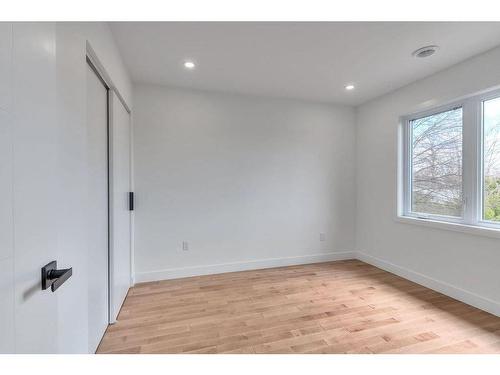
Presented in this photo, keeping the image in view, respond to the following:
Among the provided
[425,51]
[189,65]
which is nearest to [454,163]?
[425,51]

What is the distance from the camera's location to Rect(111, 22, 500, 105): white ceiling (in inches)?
72.4

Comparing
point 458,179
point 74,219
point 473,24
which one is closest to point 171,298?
point 74,219

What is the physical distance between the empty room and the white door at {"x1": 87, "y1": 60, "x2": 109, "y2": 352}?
0.02 meters

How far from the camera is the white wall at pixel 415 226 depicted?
7.14ft

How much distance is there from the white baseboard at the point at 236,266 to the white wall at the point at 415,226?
0.54m

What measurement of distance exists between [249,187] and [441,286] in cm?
252

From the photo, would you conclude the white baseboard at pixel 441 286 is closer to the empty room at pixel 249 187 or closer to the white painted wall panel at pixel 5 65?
the empty room at pixel 249 187

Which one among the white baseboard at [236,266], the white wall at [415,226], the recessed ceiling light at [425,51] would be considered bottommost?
the white baseboard at [236,266]

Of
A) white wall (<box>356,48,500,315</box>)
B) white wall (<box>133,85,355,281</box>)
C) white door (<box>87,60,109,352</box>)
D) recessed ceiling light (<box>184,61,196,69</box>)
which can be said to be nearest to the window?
white wall (<box>356,48,500,315</box>)

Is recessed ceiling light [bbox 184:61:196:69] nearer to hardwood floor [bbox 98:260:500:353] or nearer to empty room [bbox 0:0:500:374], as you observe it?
empty room [bbox 0:0:500:374]

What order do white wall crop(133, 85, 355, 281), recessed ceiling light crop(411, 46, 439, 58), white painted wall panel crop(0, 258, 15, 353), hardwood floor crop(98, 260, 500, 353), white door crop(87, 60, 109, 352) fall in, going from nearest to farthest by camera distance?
white painted wall panel crop(0, 258, 15, 353), white door crop(87, 60, 109, 352), hardwood floor crop(98, 260, 500, 353), recessed ceiling light crop(411, 46, 439, 58), white wall crop(133, 85, 355, 281)

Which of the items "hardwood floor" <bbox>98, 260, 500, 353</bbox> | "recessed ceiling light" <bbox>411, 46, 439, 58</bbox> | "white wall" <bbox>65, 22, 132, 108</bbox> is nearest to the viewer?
"white wall" <bbox>65, 22, 132, 108</bbox>

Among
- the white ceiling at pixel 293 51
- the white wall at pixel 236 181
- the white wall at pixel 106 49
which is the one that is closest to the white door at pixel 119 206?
the white wall at pixel 106 49

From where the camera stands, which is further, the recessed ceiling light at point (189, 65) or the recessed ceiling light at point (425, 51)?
the recessed ceiling light at point (189, 65)
